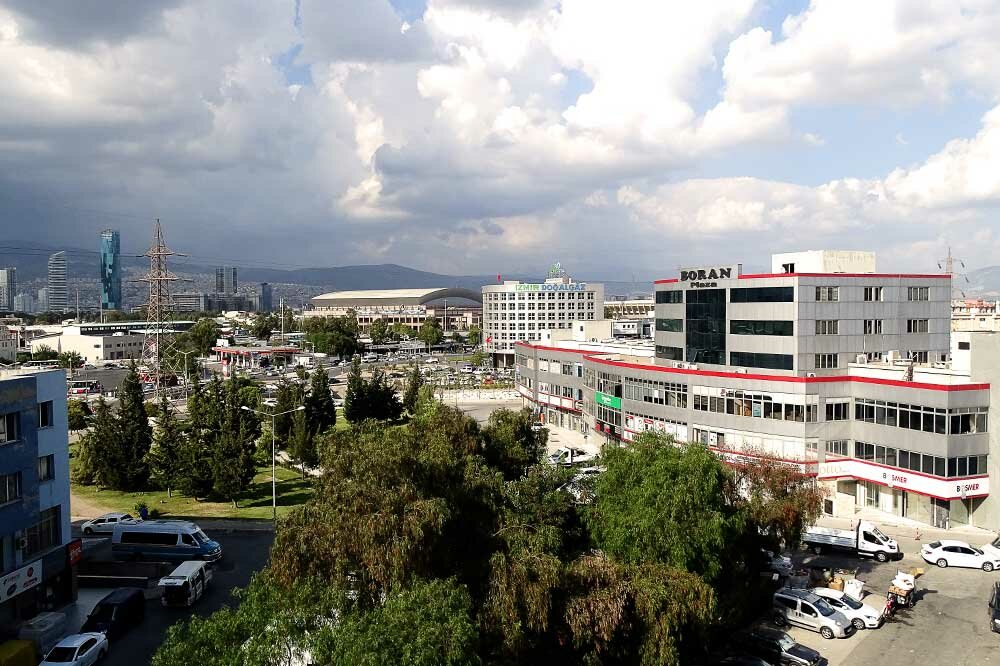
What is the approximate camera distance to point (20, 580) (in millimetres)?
24062

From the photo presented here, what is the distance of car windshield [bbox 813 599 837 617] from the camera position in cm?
2511

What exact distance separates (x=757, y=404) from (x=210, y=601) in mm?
29487

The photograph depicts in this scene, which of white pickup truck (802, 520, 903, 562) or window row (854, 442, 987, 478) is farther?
window row (854, 442, 987, 478)

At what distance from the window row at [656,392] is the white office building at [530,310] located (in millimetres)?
81458

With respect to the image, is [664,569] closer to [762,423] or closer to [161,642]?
[161,642]

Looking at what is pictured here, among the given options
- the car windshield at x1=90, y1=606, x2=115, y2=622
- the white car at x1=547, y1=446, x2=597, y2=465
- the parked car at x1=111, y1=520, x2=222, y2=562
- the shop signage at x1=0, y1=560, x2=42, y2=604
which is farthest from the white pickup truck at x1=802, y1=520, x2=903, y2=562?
the shop signage at x1=0, y1=560, x2=42, y2=604

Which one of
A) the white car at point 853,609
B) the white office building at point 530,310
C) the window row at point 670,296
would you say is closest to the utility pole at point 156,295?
the white office building at point 530,310

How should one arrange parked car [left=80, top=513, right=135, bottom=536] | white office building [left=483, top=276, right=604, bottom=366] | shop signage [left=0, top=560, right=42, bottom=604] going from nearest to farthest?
shop signage [left=0, top=560, right=42, bottom=604] < parked car [left=80, top=513, right=135, bottom=536] < white office building [left=483, top=276, right=604, bottom=366]

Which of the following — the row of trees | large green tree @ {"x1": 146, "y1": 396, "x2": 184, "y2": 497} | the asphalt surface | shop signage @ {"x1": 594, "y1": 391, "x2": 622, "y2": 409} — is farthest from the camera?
shop signage @ {"x1": 594, "y1": 391, "x2": 622, "y2": 409}

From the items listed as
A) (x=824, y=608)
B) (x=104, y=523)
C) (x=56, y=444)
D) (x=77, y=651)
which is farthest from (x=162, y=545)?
(x=824, y=608)

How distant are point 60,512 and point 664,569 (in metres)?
21.1

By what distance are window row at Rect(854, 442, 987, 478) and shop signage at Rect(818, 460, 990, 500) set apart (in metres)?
0.28

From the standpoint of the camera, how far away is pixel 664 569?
1934 centimetres

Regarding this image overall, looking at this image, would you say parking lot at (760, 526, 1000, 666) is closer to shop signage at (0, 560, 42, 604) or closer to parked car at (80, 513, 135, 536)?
shop signage at (0, 560, 42, 604)
